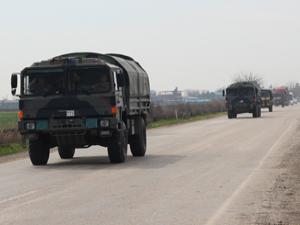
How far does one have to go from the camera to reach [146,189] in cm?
1341

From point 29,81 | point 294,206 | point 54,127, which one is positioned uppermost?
point 29,81

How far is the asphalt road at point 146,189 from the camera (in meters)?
10.3

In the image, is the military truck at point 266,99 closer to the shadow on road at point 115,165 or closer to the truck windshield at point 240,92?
the truck windshield at point 240,92

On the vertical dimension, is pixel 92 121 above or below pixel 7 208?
above

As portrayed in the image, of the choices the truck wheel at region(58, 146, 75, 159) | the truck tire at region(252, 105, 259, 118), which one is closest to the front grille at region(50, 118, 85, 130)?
the truck wheel at region(58, 146, 75, 159)

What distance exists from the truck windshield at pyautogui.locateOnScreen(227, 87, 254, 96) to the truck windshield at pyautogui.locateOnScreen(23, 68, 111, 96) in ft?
125

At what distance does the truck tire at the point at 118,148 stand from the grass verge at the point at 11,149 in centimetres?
822

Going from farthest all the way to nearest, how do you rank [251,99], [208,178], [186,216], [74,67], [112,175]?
[251,99] → [74,67] → [112,175] → [208,178] → [186,216]

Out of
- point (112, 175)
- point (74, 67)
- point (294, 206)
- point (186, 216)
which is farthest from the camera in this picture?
point (74, 67)

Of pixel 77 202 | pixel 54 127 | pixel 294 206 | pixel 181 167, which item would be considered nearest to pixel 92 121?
pixel 54 127

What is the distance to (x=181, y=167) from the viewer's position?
58.3ft

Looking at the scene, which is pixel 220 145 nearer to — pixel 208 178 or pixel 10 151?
pixel 10 151

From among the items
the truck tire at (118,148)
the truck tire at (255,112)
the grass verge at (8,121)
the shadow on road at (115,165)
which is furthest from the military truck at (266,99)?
the truck tire at (118,148)

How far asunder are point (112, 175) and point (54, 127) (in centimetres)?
310
